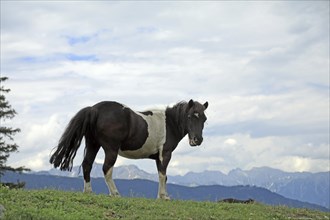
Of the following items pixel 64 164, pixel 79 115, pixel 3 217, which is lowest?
pixel 3 217

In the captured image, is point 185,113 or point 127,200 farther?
point 185,113

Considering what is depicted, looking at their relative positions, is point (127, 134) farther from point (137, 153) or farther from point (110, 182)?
point (110, 182)

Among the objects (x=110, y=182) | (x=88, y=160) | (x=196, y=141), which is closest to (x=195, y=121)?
(x=196, y=141)

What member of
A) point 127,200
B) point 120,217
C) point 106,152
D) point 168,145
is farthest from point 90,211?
point 168,145

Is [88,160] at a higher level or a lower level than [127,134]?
lower

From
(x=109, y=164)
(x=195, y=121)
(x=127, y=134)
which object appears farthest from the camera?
(x=195, y=121)

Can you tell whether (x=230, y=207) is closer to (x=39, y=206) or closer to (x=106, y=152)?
(x=106, y=152)

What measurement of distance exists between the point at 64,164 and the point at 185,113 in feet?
13.2

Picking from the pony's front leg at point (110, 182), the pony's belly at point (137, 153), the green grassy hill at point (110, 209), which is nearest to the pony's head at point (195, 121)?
the pony's belly at point (137, 153)

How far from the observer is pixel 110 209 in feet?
44.9

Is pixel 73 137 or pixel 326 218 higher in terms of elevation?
pixel 73 137

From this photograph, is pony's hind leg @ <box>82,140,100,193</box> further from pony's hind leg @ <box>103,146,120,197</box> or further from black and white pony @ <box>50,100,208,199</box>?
pony's hind leg @ <box>103,146,120,197</box>

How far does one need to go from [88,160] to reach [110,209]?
3595 mm

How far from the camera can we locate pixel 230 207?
1606 centimetres
